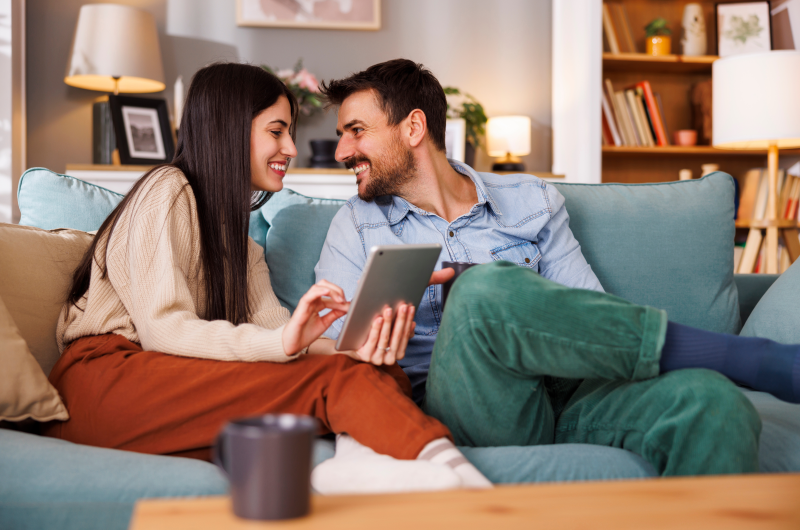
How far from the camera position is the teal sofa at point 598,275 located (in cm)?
82

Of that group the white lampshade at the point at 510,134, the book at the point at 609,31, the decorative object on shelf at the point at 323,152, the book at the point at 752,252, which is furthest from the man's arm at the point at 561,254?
the book at the point at 609,31

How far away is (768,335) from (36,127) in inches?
125

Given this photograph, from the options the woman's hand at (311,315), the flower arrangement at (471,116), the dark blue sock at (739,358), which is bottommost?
the dark blue sock at (739,358)

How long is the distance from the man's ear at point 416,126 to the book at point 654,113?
74.1 inches

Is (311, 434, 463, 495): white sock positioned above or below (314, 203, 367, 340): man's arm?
below

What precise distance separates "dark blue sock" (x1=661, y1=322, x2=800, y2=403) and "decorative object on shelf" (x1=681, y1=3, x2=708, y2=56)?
104 inches

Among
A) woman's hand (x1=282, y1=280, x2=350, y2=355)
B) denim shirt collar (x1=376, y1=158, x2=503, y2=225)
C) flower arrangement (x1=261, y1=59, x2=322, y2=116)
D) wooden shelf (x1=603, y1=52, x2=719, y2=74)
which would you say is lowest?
woman's hand (x1=282, y1=280, x2=350, y2=355)

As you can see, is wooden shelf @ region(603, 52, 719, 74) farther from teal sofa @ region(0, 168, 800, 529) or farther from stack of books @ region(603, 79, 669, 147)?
teal sofa @ region(0, 168, 800, 529)

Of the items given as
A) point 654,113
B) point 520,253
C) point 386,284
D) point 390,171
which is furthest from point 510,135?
point 386,284

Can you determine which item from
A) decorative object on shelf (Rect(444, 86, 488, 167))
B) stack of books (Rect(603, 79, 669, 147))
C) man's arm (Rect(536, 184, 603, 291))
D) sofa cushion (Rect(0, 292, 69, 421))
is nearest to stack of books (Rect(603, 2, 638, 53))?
stack of books (Rect(603, 79, 669, 147))

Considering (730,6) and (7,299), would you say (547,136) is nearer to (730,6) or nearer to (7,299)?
(730,6)

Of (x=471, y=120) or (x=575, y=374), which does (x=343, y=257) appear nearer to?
(x=575, y=374)

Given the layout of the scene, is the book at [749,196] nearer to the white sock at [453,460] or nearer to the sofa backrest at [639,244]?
the sofa backrest at [639,244]

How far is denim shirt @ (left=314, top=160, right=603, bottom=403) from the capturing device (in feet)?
4.64
